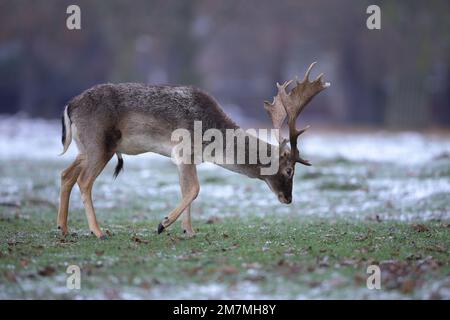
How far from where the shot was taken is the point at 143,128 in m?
11.8

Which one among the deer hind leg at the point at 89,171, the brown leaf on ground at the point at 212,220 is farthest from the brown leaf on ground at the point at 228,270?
the brown leaf on ground at the point at 212,220

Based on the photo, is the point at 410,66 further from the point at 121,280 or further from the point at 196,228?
the point at 121,280

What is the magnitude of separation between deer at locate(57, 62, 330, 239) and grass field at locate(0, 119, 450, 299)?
64 centimetres

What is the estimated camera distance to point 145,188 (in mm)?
18891

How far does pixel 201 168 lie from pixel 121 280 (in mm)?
14286

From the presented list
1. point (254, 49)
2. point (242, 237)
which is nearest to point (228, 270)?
point (242, 237)

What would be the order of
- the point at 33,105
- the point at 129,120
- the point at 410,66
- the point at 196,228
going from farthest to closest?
the point at 33,105 < the point at 410,66 < the point at 196,228 < the point at 129,120

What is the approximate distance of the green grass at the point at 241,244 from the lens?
28.1ft

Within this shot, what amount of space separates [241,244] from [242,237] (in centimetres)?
75

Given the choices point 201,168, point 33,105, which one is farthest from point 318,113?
point 201,168

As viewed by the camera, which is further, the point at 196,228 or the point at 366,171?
the point at 366,171

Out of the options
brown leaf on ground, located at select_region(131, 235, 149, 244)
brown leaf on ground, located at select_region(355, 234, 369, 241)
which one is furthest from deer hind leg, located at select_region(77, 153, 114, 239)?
brown leaf on ground, located at select_region(355, 234, 369, 241)

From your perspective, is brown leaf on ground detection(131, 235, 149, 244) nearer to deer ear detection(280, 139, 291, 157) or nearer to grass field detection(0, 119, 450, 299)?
grass field detection(0, 119, 450, 299)

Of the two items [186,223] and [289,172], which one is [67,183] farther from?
[289,172]
